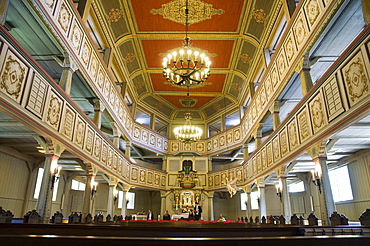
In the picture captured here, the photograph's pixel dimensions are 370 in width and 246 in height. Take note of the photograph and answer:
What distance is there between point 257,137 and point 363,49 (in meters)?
12.1

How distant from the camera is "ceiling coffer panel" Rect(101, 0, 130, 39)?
14.0 meters

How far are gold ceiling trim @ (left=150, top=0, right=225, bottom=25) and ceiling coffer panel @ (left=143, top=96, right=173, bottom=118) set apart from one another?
429 inches

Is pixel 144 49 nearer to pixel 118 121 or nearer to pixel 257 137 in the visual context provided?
pixel 118 121

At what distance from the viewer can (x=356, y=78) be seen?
7281mm

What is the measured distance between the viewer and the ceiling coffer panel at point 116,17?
1401 cm

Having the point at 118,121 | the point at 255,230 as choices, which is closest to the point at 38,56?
the point at 118,121

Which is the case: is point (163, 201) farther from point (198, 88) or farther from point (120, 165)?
point (198, 88)

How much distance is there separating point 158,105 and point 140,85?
3.98m

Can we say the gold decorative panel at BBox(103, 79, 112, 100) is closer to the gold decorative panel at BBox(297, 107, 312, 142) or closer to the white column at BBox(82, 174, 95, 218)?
the white column at BBox(82, 174, 95, 218)

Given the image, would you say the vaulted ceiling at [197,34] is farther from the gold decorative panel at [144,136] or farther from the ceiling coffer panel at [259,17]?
the gold decorative panel at [144,136]

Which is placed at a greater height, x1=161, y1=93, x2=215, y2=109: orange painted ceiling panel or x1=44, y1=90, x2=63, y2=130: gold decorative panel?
x1=161, y1=93, x2=215, y2=109: orange painted ceiling panel

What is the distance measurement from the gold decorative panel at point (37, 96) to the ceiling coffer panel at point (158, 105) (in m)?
16.2

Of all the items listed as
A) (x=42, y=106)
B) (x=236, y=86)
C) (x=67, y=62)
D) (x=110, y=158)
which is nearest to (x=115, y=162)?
(x=110, y=158)

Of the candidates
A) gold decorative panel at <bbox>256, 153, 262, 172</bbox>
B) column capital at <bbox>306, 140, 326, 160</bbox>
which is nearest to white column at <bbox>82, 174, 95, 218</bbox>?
gold decorative panel at <bbox>256, 153, 262, 172</bbox>
